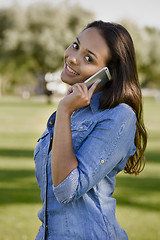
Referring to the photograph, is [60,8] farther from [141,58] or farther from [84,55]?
[84,55]

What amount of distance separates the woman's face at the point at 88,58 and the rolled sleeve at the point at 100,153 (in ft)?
0.80

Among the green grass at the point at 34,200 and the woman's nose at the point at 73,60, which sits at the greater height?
the woman's nose at the point at 73,60

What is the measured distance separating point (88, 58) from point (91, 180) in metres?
0.58

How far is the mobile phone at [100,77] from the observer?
199cm

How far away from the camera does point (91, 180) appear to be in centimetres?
185

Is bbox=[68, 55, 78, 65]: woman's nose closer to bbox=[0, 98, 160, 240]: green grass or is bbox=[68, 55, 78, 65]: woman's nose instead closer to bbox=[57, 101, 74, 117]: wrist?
bbox=[57, 101, 74, 117]: wrist

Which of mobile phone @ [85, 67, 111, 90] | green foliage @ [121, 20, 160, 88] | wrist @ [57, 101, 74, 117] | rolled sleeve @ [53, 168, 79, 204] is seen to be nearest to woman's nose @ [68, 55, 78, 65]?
mobile phone @ [85, 67, 111, 90]

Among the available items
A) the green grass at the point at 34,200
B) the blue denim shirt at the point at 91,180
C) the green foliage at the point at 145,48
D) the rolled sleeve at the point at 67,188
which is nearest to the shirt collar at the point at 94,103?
the blue denim shirt at the point at 91,180

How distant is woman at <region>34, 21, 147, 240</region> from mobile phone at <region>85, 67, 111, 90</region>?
0.04 meters

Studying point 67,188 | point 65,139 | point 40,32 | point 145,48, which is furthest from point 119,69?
point 145,48

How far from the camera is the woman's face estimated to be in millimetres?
2043

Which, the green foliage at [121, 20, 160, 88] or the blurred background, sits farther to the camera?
the green foliage at [121, 20, 160, 88]

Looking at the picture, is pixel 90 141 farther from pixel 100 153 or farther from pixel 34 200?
pixel 34 200

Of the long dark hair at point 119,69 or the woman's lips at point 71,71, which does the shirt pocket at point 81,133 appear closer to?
the long dark hair at point 119,69
